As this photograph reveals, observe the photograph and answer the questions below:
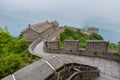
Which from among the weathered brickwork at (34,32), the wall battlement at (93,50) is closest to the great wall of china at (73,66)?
the wall battlement at (93,50)

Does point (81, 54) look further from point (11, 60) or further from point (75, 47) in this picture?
point (11, 60)

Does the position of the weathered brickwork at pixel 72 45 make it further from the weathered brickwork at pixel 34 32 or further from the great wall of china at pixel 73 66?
the weathered brickwork at pixel 34 32

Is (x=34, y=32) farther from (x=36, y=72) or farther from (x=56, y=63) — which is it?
(x=36, y=72)

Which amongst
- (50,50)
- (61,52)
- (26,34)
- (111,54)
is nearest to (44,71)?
(111,54)

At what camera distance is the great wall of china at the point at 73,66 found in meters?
2.99

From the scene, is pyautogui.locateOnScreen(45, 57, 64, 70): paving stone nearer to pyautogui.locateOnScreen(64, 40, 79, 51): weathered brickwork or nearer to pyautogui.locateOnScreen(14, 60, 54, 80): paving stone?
pyautogui.locateOnScreen(14, 60, 54, 80): paving stone

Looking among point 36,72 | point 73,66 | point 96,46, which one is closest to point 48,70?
point 36,72

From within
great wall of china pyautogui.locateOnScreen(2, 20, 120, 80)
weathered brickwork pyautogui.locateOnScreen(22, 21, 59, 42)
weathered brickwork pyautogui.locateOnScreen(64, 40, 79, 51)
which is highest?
weathered brickwork pyautogui.locateOnScreen(22, 21, 59, 42)

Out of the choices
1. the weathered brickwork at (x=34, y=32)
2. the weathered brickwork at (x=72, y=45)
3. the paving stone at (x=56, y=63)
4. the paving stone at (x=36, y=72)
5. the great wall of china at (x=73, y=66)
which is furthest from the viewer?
the weathered brickwork at (x=34, y=32)

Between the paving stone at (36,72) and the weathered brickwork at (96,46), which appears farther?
the weathered brickwork at (96,46)

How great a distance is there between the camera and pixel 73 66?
4.33 m

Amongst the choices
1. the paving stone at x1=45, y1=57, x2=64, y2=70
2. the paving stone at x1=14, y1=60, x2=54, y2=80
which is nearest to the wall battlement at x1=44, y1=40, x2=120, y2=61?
the paving stone at x1=45, y1=57, x2=64, y2=70

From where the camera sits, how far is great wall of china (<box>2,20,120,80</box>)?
2.99m

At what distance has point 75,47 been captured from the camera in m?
9.02
